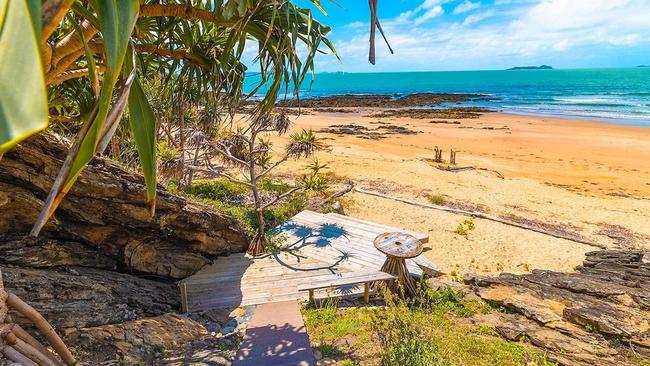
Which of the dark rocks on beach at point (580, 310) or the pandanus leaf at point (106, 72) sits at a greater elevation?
the pandanus leaf at point (106, 72)

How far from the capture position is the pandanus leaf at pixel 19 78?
497mm

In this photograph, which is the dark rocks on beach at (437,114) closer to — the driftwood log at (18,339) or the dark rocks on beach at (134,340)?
the dark rocks on beach at (134,340)

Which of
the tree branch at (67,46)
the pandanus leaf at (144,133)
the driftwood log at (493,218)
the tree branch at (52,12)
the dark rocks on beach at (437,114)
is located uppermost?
the tree branch at (67,46)

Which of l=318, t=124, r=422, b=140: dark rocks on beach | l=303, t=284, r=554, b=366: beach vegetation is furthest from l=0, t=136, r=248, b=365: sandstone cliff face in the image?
l=318, t=124, r=422, b=140: dark rocks on beach

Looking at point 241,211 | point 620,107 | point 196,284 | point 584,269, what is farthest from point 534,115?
point 196,284

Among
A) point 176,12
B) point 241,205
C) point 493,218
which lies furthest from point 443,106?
point 176,12

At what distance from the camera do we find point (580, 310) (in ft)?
19.0

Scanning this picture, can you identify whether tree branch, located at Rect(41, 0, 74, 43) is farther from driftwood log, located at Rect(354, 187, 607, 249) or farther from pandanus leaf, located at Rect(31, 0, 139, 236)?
driftwood log, located at Rect(354, 187, 607, 249)

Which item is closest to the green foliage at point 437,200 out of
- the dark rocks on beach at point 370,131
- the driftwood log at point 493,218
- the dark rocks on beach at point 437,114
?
the driftwood log at point 493,218

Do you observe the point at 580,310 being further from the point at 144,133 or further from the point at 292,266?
the point at 144,133

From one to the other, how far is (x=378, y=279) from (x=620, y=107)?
174 ft

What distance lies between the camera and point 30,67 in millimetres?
556

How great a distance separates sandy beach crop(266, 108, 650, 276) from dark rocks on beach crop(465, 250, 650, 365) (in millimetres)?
1148

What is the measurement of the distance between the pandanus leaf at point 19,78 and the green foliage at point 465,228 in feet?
34.5
